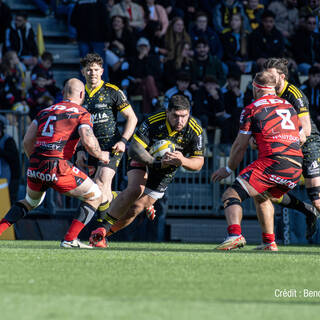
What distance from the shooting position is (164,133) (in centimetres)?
1005

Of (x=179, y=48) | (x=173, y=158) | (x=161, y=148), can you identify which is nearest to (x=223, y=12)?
(x=179, y=48)

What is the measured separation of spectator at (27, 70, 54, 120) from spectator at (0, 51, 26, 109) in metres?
0.20

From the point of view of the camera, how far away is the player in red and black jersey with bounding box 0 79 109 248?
30.5ft

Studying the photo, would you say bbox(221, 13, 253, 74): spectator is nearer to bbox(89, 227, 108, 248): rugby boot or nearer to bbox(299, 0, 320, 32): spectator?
bbox(299, 0, 320, 32): spectator

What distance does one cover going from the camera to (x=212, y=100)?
1636 centimetres

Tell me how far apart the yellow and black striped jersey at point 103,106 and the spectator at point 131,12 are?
26.6ft

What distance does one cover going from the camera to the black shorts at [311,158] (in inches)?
437

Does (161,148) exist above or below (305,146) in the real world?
above

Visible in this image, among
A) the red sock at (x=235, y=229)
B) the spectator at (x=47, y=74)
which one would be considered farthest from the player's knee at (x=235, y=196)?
the spectator at (x=47, y=74)

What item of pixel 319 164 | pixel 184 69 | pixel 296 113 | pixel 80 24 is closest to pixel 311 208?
pixel 319 164

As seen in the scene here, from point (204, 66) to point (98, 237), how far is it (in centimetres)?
851

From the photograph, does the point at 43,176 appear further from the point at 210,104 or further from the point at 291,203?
the point at 210,104

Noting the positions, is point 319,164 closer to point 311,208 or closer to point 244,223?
point 311,208

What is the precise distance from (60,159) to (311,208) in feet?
12.7
